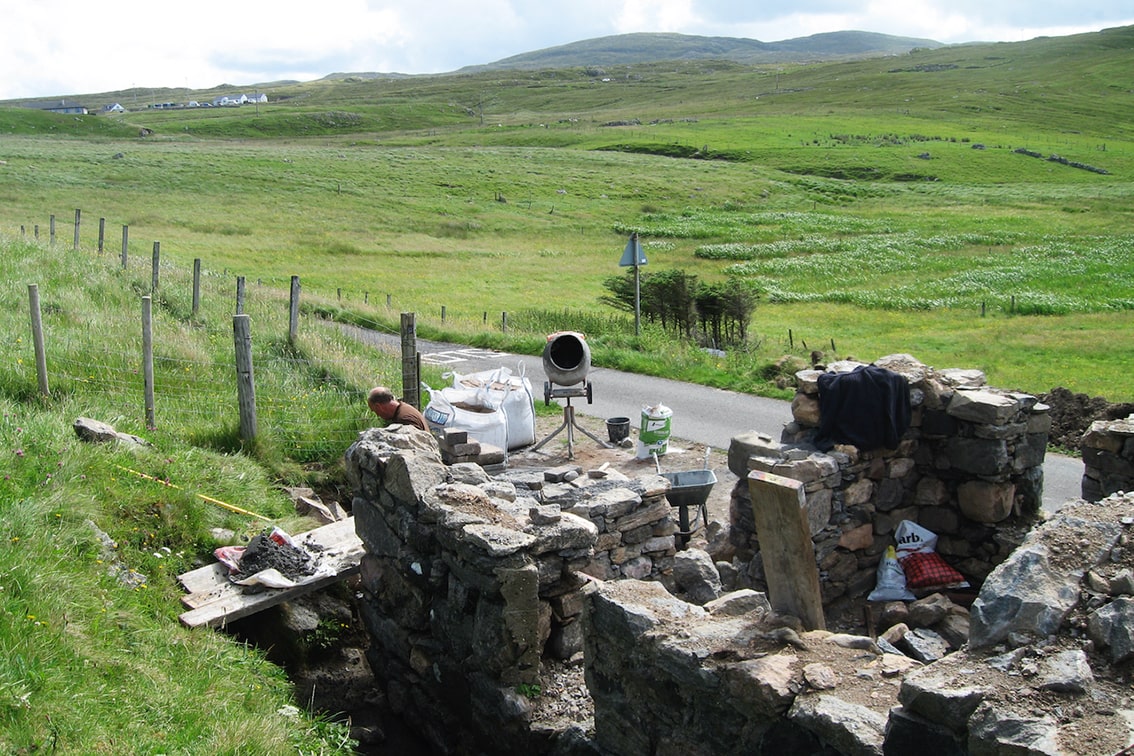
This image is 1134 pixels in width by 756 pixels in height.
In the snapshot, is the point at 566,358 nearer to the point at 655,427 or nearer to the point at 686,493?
the point at 655,427

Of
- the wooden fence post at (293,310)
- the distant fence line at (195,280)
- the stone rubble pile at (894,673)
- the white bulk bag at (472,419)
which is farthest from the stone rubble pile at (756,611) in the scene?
the distant fence line at (195,280)

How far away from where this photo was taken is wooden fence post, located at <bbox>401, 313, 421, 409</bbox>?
43.8ft

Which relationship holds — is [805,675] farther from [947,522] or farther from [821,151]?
[821,151]

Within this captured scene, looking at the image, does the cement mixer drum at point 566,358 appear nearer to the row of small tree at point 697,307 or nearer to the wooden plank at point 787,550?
the wooden plank at point 787,550

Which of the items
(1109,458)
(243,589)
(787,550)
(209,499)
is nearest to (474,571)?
(787,550)

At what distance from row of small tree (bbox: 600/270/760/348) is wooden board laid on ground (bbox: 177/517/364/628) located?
1668cm

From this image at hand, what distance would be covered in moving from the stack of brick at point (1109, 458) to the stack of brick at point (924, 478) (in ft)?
1.56

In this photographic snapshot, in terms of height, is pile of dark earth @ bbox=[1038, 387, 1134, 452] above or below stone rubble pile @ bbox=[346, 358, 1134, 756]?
below

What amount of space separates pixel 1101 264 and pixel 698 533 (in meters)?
39.7

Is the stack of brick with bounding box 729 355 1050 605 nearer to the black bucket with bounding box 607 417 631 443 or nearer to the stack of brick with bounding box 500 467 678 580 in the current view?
the stack of brick with bounding box 500 467 678 580

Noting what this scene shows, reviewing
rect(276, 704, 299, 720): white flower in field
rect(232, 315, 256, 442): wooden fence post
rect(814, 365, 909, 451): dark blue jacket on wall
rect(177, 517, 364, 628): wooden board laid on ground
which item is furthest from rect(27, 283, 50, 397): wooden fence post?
rect(814, 365, 909, 451): dark blue jacket on wall

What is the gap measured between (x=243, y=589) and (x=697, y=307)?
1949 cm

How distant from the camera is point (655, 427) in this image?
13953mm

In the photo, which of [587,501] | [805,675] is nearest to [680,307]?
[587,501]
